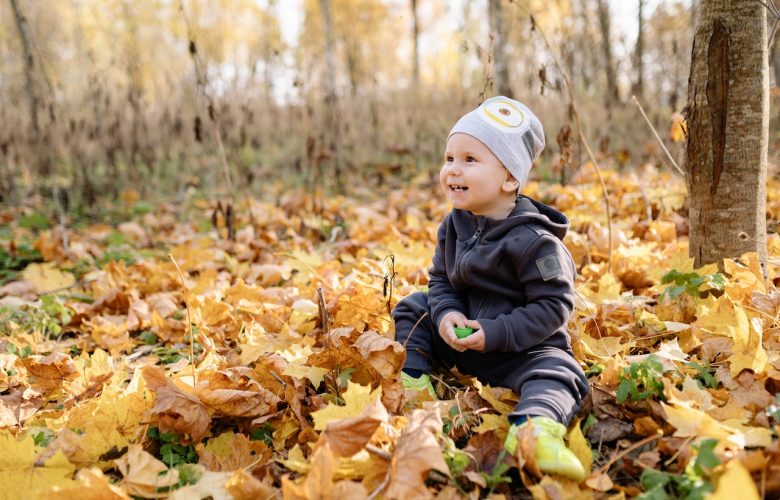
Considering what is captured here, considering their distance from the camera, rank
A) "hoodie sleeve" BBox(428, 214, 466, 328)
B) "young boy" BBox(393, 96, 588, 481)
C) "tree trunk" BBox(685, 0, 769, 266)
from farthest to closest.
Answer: "tree trunk" BBox(685, 0, 769, 266) < "hoodie sleeve" BBox(428, 214, 466, 328) < "young boy" BBox(393, 96, 588, 481)

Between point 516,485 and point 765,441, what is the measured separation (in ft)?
1.82

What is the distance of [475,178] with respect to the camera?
1723 mm

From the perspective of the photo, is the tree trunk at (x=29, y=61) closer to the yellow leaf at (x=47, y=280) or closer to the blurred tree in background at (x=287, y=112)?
the blurred tree in background at (x=287, y=112)

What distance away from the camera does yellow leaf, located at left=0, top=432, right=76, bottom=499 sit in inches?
53.3

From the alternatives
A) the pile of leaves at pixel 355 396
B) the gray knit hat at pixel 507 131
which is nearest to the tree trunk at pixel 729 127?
the pile of leaves at pixel 355 396

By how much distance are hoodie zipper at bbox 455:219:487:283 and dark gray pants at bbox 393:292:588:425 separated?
A: 0.18 m

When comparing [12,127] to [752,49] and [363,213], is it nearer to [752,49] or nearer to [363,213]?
[363,213]

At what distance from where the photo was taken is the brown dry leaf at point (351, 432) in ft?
4.39

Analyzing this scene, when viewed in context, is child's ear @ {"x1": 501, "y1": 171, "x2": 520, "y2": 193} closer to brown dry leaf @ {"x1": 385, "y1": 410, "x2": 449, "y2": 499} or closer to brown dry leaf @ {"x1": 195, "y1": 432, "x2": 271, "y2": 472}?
brown dry leaf @ {"x1": 385, "y1": 410, "x2": 449, "y2": 499}

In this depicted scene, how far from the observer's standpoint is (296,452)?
4.76 ft

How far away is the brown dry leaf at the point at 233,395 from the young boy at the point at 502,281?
44cm

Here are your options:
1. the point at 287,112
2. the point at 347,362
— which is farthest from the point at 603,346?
the point at 287,112

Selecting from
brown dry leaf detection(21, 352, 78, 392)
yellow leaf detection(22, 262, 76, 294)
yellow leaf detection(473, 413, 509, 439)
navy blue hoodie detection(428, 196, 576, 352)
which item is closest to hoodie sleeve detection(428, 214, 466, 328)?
navy blue hoodie detection(428, 196, 576, 352)

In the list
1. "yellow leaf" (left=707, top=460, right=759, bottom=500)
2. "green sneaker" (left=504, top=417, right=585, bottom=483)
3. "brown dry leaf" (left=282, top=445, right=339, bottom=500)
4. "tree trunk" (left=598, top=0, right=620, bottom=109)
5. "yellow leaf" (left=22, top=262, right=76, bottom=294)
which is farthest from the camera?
"tree trunk" (left=598, top=0, right=620, bottom=109)
